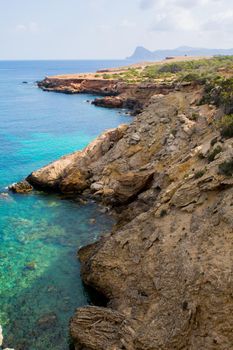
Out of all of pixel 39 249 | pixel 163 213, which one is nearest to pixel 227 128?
pixel 163 213

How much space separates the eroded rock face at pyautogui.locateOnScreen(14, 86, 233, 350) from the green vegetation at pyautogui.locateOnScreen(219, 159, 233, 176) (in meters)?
0.35

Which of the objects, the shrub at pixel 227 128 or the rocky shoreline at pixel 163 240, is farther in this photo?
the shrub at pixel 227 128

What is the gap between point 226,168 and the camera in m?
27.2

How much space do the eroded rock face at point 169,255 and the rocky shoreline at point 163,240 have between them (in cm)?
6

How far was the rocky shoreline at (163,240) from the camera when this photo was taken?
2056cm

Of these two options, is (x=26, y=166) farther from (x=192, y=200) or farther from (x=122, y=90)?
(x=122, y=90)

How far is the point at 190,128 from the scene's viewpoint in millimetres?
43406

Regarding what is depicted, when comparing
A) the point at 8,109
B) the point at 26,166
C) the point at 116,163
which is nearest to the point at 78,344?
the point at 116,163

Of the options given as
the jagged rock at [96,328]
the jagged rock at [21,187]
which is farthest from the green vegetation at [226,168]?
the jagged rock at [21,187]

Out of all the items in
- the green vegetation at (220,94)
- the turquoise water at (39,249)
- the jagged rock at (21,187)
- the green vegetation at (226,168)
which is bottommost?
the turquoise water at (39,249)

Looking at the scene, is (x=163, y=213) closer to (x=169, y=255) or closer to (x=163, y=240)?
(x=163, y=240)

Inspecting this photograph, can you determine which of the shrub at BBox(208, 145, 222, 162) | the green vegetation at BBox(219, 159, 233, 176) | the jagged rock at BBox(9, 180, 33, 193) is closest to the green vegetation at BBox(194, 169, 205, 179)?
the green vegetation at BBox(219, 159, 233, 176)

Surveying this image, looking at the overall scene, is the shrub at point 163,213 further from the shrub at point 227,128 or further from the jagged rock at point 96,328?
the shrub at point 227,128

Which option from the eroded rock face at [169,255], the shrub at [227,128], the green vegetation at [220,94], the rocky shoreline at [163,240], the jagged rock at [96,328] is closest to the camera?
the eroded rock face at [169,255]
